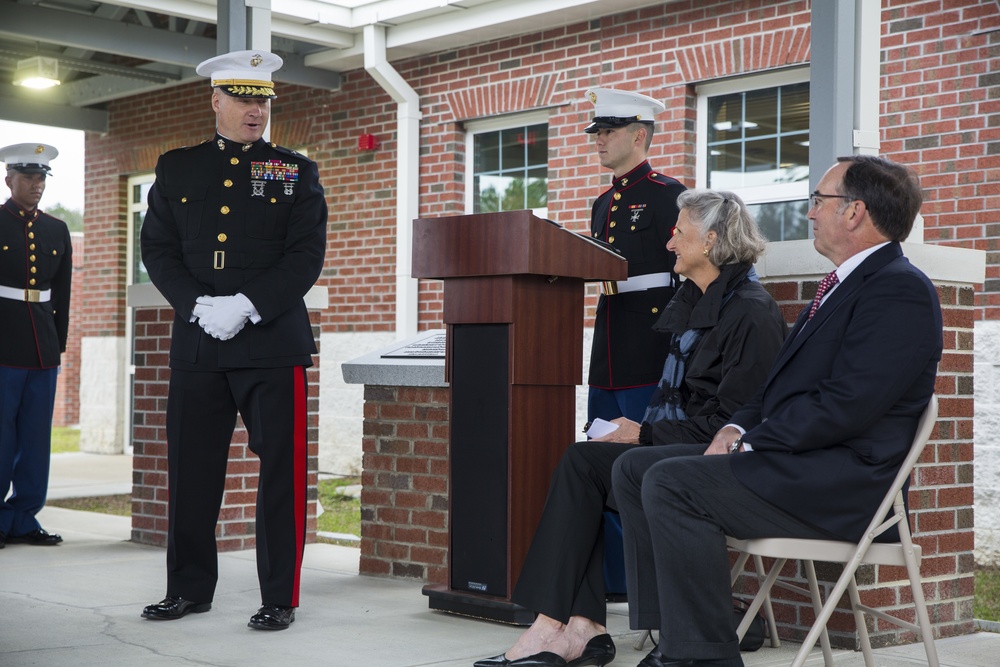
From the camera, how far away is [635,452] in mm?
3355

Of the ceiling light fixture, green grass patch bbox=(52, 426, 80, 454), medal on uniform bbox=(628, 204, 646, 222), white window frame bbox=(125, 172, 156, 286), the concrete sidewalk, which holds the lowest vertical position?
green grass patch bbox=(52, 426, 80, 454)

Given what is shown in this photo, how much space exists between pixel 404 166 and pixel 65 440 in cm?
705

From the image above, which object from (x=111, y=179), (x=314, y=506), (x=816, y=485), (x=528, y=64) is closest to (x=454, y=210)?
(x=528, y=64)

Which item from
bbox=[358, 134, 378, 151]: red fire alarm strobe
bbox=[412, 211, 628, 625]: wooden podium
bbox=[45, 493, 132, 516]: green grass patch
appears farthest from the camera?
bbox=[358, 134, 378, 151]: red fire alarm strobe

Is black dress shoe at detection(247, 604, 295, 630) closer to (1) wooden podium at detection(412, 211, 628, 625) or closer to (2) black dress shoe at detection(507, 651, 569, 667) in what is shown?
(1) wooden podium at detection(412, 211, 628, 625)

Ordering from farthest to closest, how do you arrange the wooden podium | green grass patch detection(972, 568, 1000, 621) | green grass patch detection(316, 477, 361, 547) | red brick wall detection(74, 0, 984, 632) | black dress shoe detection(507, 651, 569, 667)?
green grass patch detection(316, 477, 361, 547), red brick wall detection(74, 0, 984, 632), green grass patch detection(972, 568, 1000, 621), the wooden podium, black dress shoe detection(507, 651, 569, 667)

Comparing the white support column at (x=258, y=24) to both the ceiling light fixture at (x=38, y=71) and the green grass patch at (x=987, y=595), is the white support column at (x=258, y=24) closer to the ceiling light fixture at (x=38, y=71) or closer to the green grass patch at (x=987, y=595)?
the green grass patch at (x=987, y=595)

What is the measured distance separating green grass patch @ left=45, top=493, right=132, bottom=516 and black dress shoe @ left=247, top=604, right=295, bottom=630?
147 inches

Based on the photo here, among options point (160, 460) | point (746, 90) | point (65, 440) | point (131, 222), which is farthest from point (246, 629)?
point (65, 440)

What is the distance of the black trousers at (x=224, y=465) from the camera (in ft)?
13.7

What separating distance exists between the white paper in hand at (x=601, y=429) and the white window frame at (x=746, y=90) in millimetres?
4196

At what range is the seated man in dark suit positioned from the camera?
290cm

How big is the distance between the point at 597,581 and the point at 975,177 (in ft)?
13.1

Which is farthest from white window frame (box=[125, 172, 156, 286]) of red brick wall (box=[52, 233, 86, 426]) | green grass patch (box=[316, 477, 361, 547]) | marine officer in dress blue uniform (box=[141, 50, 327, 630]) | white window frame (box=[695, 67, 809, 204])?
marine officer in dress blue uniform (box=[141, 50, 327, 630])
